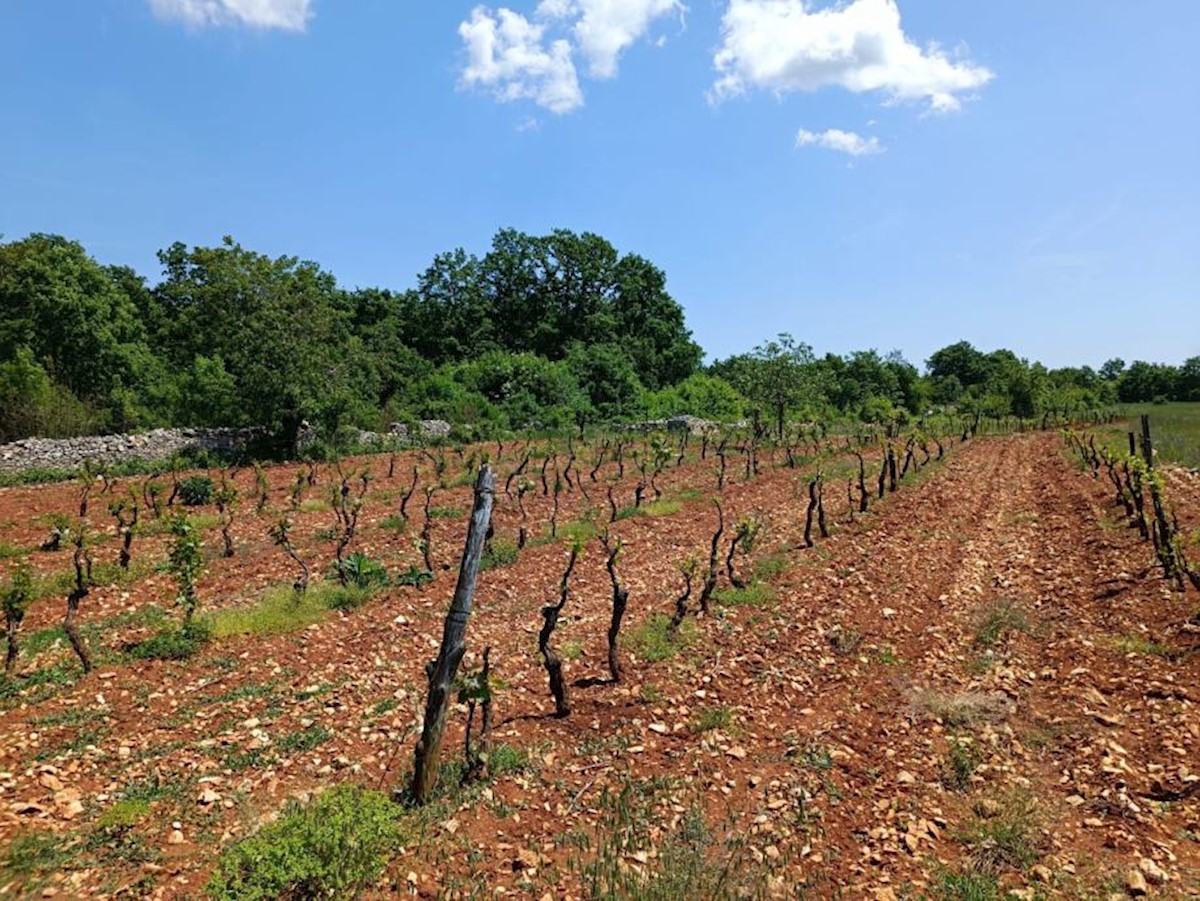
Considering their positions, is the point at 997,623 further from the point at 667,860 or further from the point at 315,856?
the point at 315,856

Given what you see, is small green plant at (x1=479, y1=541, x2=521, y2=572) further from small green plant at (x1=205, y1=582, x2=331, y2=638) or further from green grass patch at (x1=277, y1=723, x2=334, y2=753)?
green grass patch at (x1=277, y1=723, x2=334, y2=753)

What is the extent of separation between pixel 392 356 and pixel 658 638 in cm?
3965

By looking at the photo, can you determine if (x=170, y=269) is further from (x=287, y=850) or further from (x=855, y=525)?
(x=287, y=850)

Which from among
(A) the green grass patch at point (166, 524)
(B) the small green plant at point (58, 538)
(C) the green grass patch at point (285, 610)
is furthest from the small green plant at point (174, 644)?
(B) the small green plant at point (58, 538)

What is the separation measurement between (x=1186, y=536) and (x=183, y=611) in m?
18.3

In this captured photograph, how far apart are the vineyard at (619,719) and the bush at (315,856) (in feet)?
0.08

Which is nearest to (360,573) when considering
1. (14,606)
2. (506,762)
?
(14,606)

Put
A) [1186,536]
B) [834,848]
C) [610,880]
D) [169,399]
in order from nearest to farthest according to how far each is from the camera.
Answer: [610,880] < [834,848] < [1186,536] < [169,399]

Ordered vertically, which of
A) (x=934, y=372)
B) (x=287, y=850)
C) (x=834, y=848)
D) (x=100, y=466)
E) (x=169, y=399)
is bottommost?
(x=834, y=848)

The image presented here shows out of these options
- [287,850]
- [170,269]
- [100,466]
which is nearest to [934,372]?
[170,269]

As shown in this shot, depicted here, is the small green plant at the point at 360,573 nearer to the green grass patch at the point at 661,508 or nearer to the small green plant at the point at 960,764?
the green grass patch at the point at 661,508

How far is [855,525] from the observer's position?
53.6 ft

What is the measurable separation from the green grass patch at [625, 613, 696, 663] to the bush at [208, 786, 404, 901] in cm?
458

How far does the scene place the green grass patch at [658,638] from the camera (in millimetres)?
9047
